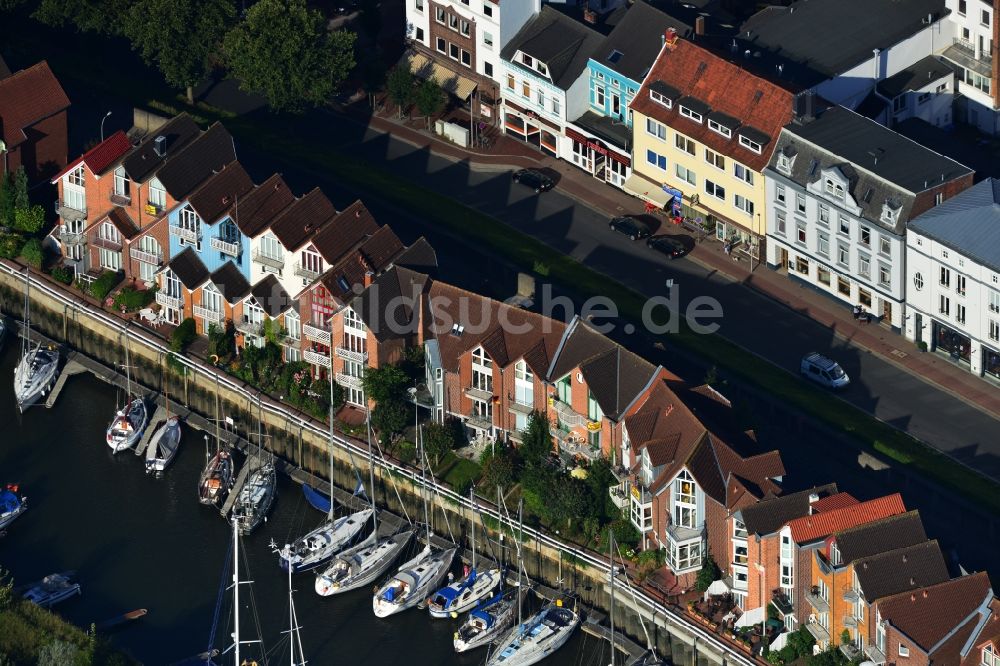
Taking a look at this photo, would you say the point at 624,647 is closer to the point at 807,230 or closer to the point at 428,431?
the point at 428,431

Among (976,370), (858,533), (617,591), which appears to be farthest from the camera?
(976,370)

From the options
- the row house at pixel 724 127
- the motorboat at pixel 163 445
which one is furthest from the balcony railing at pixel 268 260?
the row house at pixel 724 127

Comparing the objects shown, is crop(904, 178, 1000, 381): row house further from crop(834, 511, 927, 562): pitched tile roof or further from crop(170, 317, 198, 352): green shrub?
crop(170, 317, 198, 352): green shrub

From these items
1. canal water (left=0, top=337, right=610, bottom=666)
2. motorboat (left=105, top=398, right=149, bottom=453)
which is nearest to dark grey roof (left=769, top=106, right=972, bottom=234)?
canal water (left=0, top=337, right=610, bottom=666)

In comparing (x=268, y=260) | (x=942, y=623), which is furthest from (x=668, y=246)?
(x=942, y=623)

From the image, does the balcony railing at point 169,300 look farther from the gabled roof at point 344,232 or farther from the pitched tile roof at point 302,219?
the gabled roof at point 344,232

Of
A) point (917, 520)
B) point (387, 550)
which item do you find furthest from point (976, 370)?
point (387, 550)

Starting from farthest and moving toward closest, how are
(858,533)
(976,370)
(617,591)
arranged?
(976,370)
(617,591)
(858,533)
